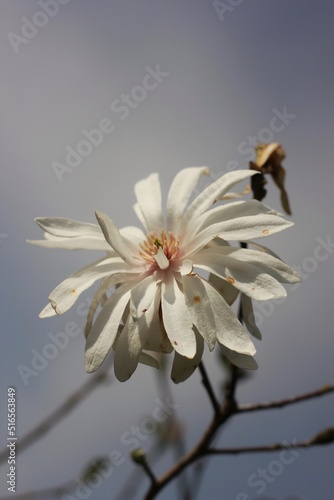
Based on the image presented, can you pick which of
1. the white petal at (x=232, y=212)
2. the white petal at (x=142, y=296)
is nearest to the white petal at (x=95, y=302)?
the white petal at (x=142, y=296)

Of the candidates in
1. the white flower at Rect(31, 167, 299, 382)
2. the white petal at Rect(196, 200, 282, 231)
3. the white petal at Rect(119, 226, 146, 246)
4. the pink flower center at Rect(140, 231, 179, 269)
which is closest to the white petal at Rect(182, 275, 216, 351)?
the white flower at Rect(31, 167, 299, 382)

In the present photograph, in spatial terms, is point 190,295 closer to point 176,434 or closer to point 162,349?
point 162,349

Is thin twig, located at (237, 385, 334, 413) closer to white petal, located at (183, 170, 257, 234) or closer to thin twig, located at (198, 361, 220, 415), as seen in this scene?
thin twig, located at (198, 361, 220, 415)

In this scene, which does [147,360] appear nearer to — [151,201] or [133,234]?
[133,234]

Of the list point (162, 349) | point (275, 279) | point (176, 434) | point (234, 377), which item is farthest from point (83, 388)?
point (275, 279)

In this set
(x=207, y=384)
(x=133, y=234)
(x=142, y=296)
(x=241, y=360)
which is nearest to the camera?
(x=241, y=360)

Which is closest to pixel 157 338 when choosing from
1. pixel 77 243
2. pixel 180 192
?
pixel 77 243

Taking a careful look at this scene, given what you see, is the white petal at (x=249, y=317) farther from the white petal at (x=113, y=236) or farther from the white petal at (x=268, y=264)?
the white petal at (x=113, y=236)
